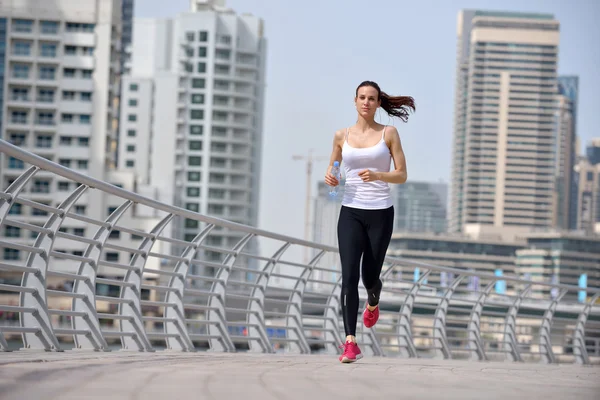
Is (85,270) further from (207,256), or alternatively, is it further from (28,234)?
(207,256)

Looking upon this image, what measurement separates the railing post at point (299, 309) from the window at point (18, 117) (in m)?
83.6

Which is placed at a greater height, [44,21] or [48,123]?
[44,21]

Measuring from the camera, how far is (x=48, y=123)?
9131 cm

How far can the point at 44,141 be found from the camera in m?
91.1

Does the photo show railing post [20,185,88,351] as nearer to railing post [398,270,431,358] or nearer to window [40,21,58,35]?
railing post [398,270,431,358]

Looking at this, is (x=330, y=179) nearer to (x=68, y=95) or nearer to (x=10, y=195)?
(x=10, y=195)

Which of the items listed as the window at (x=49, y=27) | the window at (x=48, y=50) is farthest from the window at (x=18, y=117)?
the window at (x=49, y=27)

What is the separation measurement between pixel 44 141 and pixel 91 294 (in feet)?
284

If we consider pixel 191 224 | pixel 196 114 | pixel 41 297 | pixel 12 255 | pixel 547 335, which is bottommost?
pixel 12 255

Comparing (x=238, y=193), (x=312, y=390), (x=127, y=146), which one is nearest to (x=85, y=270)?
(x=312, y=390)

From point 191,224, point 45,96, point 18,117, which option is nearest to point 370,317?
point 18,117

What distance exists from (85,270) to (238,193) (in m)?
121

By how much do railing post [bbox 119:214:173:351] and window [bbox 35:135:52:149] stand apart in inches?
3351

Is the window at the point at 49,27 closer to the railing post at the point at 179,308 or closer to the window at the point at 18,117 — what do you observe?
the window at the point at 18,117
